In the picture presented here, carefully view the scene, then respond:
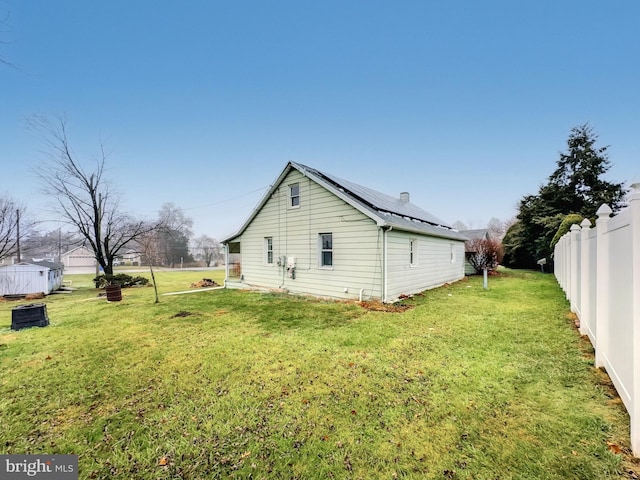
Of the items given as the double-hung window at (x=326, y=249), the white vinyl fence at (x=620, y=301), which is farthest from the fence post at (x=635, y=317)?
the double-hung window at (x=326, y=249)

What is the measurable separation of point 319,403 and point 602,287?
13.4 feet

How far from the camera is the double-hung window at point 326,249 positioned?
10461mm

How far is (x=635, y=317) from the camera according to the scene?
7.29ft

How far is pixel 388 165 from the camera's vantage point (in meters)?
21.3

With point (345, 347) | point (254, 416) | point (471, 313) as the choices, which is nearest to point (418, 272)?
point (471, 313)

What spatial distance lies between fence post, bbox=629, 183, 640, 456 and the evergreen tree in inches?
926

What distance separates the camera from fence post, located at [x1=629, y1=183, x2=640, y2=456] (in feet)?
7.01

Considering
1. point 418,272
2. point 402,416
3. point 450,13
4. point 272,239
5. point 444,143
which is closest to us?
point 402,416

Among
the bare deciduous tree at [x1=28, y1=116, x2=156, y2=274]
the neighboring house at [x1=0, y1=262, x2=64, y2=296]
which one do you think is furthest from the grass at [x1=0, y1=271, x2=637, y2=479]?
the bare deciduous tree at [x1=28, y1=116, x2=156, y2=274]

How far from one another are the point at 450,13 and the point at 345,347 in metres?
13.0

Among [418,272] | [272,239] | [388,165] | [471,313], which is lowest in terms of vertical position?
[471,313]

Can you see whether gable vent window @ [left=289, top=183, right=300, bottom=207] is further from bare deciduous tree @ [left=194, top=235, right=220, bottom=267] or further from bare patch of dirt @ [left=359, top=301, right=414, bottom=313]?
bare deciduous tree @ [left=194, top=235, right=220, bottom=267]

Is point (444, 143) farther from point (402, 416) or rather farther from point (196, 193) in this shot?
point (196, 193)

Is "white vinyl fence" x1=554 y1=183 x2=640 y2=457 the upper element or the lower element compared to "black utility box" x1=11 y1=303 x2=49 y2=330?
upper
